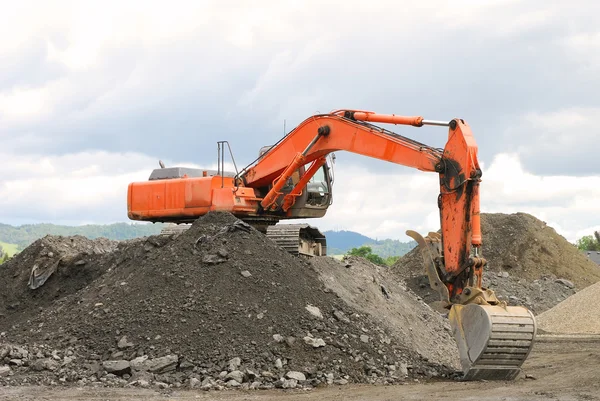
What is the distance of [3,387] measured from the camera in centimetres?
1106

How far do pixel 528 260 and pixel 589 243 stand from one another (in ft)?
139

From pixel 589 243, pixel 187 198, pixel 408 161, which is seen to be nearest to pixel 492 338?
pixel 408 161

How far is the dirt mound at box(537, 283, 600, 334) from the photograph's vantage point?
2156 centimetres

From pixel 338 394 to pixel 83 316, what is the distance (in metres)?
4.69

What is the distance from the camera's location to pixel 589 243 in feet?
238

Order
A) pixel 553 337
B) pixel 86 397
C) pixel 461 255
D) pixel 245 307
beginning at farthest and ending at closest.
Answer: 1. pixel 553 337
2. pixel 245 307
3. pixel 461 255
4. pixel 86 397

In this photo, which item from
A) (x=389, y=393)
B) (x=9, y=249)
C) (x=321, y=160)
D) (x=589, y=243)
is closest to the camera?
(x=389, y=393)

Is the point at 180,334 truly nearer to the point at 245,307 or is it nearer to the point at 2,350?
the point at 245,307

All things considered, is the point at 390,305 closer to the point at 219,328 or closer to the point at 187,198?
the point at 187,198

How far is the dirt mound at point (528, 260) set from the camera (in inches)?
1157

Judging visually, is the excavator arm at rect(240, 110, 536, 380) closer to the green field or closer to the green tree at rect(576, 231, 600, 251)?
the green tree at rect(576, 231, 600, 251)

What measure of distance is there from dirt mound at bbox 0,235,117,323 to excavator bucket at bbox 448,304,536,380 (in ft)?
26.8

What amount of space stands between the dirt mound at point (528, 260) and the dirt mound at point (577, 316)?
4750 millimetres

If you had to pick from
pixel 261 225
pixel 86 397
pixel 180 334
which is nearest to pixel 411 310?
pixel 261 225
